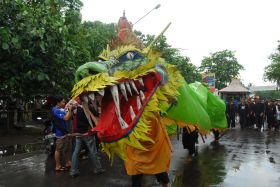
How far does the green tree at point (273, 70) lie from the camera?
139ft

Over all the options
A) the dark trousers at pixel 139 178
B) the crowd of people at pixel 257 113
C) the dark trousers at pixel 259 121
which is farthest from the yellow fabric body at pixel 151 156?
the dark trousers at pixel 259 121

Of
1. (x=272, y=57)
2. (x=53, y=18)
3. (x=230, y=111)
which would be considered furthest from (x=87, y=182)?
(x=272, y=57)

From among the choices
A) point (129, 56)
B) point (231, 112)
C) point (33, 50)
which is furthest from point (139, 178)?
point (231, 112)

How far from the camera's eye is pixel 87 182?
276 inches

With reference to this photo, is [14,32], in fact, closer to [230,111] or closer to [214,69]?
[230,111]

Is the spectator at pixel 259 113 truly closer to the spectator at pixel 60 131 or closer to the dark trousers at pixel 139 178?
the spectator at pixel 60 131

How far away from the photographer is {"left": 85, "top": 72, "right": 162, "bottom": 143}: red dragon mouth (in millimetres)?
4465

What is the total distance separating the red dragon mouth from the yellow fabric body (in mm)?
604

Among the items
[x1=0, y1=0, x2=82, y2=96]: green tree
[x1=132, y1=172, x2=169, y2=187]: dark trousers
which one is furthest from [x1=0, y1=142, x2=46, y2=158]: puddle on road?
[x1=132, y1=172, x2=169, y2=187]: dark trousers

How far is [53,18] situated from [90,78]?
9.60 meters

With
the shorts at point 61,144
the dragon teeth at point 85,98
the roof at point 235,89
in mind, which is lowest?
the shorts at point 61,144

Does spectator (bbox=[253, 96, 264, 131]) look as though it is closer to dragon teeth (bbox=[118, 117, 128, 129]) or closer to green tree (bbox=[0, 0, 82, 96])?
green tree (bbox=[0, 0, 82, 96])

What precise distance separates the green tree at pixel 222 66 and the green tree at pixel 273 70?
298 inches

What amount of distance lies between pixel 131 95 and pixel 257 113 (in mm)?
16352
